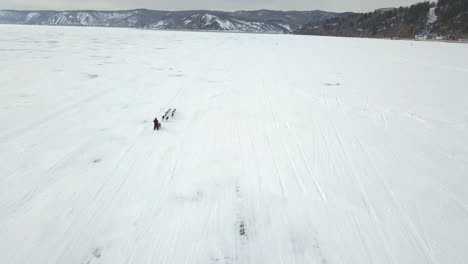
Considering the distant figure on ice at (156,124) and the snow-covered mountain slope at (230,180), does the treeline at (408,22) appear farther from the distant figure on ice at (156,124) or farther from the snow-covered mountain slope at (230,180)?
the distant figure on ice at (156,124)

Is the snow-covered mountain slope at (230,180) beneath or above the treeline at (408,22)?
beneath

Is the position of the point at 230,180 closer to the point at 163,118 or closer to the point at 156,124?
the point at 156,124

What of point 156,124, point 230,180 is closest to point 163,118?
point 156,124

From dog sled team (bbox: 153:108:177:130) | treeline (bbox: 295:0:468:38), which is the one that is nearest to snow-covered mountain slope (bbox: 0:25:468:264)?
dog sled team (bbox: 153:108:177:130)

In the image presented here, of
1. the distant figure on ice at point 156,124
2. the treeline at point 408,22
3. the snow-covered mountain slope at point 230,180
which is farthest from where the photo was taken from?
the treeline at point 408,22

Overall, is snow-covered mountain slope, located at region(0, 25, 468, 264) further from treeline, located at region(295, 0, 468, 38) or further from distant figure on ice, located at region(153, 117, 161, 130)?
treeline, located at region(295, 0, 468, 38)

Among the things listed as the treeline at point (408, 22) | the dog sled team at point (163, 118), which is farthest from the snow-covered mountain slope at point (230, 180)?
the treeline at point (408, 22)

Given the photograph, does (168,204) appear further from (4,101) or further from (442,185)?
(4,101)

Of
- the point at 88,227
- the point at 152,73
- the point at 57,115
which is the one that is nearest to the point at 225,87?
the point at 152,73
